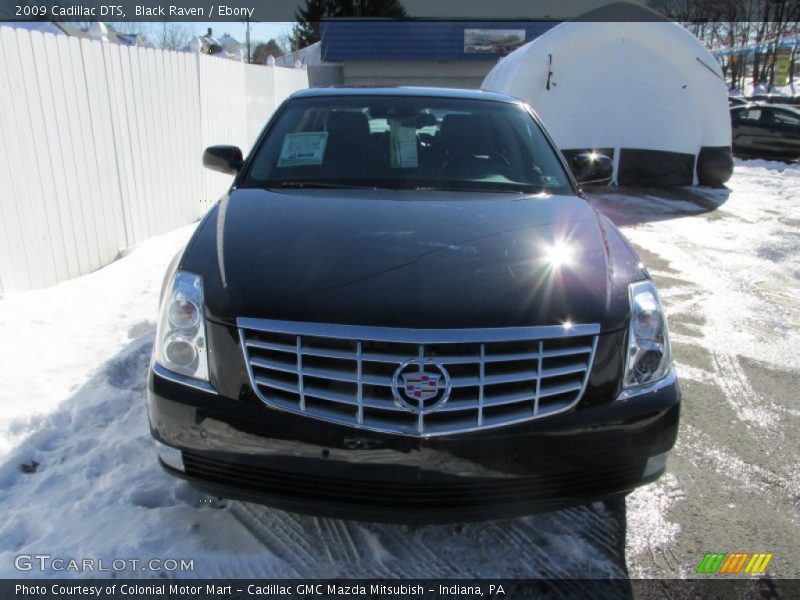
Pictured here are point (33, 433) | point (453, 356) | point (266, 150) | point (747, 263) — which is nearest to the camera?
point (453, 356)

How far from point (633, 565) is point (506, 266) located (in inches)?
48.2

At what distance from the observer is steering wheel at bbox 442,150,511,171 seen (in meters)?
3.45

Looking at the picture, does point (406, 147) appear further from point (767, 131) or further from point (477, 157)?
point (767, 131)

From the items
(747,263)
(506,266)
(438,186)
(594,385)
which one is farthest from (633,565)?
(747,263)

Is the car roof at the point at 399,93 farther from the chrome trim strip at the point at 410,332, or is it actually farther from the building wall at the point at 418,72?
the building wall at the point at 418,72

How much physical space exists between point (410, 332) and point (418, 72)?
30.6 m

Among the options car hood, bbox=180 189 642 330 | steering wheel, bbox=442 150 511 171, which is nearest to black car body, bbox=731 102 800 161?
steering wheel, bbox=442 150 511 171

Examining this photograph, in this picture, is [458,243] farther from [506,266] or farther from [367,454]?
[367,454]

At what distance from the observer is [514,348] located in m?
2.04

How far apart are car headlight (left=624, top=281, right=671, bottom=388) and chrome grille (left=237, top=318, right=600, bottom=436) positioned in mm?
237

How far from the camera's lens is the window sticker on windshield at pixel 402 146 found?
3396mm

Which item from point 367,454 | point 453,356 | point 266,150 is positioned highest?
point 266,150

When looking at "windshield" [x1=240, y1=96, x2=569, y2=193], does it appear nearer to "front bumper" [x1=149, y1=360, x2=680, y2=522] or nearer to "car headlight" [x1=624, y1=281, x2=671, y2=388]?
"car headlight" [x1=624, y1=281, x2=671, y2=388]

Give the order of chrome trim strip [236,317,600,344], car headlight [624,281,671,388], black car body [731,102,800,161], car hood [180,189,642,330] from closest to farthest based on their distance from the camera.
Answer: chrome trim strip [236,317,600,344]
car hood [180,189,642,330]
car headlight [624,281,671,388]
black car body [731,102,800,161]
